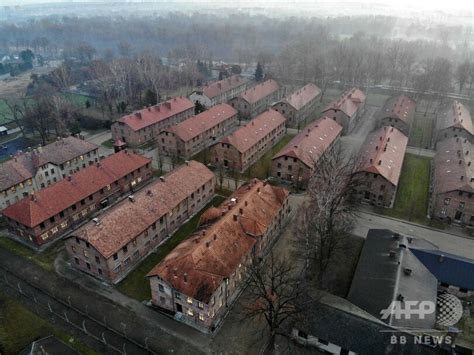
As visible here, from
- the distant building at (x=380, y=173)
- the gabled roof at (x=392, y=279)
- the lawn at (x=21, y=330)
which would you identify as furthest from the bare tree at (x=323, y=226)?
the lawn at (x=21, y=330)

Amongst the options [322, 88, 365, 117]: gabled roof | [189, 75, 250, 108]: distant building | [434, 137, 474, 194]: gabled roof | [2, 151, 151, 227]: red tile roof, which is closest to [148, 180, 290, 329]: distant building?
[2, 151, 151, 227]: red tile roof

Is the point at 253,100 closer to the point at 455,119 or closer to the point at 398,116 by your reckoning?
the point at 398,116

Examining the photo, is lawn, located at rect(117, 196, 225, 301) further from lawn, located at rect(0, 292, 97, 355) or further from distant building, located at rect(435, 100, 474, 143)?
distant building, located at rect(435, 100, 474, 143)

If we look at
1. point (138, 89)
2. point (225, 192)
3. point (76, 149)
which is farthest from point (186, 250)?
point (138, 89)

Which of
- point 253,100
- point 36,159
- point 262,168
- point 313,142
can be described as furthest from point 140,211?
point 253,100

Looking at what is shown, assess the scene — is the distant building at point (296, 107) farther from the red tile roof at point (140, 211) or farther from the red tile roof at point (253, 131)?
the red tile roof at point (140, 211)
